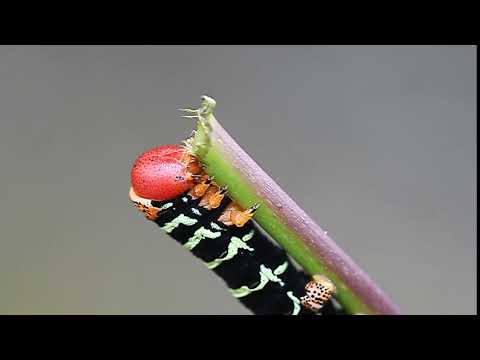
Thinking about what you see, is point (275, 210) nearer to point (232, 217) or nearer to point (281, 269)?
point (232, 217)

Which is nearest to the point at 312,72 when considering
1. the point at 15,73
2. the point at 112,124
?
the point at 112,124

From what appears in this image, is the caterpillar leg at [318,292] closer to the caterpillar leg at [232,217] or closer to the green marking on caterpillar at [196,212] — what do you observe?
the caterpillar leg at [232,217]

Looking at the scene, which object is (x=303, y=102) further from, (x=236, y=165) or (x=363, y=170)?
(x=236, y=165)

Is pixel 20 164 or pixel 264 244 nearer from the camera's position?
pixel 264 244

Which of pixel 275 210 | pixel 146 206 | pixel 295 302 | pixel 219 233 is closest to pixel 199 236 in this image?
pixel 219 233

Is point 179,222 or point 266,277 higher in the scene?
point 179,222

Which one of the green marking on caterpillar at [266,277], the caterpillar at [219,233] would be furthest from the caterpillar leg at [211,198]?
the green marking on caterpillar at [266,277]
